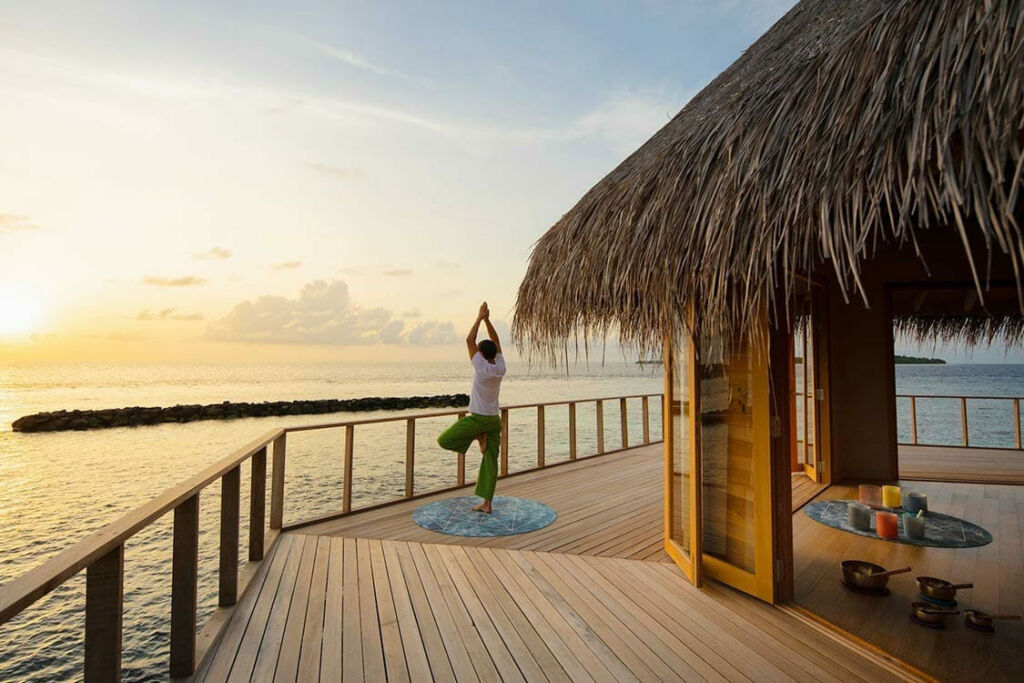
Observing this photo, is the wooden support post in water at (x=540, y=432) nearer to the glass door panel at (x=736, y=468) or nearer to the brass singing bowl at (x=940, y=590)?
the glass door panel at (x=736, y=468)

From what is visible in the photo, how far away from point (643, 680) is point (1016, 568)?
2.67m

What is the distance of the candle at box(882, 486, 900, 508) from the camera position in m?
3.49

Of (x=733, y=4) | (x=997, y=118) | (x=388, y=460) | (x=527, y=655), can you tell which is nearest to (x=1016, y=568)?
(x=527, y=655)

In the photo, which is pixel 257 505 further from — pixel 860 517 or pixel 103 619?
pixel 860 517

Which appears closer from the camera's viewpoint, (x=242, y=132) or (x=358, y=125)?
(x=242, y=132)

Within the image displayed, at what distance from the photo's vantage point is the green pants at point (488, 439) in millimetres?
3859

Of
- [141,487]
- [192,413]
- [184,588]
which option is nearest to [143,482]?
[141,487]

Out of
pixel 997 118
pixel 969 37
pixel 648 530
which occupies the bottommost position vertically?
pixel 648 530

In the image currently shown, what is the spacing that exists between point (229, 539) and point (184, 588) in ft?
1.76

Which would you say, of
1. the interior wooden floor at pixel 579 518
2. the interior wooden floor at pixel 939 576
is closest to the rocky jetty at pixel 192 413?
the interior wooden floor at pixel 579 518

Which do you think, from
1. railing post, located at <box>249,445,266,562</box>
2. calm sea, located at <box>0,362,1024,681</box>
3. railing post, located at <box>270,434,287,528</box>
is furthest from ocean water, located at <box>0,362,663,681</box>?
railing post, located at <box>249,445,266,562</box>

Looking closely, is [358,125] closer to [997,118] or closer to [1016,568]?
[997,118]

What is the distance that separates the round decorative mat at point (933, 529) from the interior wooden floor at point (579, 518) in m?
1.18

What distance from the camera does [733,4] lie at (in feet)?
18.9
